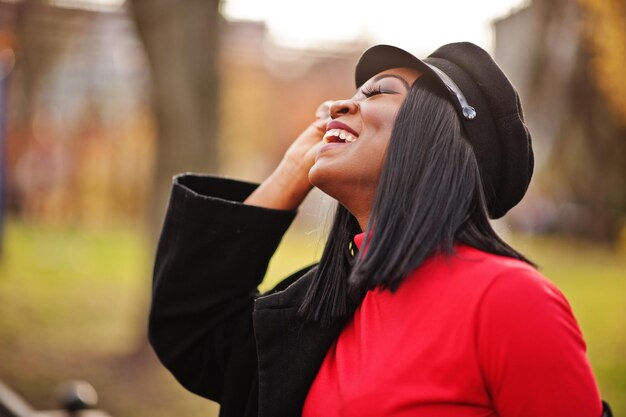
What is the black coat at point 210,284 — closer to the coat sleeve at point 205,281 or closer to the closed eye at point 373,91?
the coat sleeve at point 205,281

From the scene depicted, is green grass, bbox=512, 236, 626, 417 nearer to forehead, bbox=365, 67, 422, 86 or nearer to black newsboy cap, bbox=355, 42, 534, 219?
black newsboy cap, bbox=355, 42, 534, 219

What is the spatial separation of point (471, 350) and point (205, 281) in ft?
3.11

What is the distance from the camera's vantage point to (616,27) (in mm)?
6180

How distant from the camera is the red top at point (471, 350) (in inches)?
61.4

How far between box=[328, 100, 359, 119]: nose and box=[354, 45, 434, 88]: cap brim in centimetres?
14

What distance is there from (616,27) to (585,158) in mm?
11659

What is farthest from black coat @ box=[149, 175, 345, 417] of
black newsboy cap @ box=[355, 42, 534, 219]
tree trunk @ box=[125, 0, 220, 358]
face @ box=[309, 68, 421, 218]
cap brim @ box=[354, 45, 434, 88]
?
tree trunk @ box=[125, 0, 220, 358]

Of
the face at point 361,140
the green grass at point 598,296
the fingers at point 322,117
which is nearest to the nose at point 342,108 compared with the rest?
the face at point 361,140

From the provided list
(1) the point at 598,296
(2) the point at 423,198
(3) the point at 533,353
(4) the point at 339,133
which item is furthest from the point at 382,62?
(1) the point at 598,296

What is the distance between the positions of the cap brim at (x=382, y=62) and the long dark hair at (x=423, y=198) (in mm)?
48

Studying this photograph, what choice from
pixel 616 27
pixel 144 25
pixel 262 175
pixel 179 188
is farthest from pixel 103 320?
pixel 262 175

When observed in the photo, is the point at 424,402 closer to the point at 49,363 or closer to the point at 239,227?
the point at 239,227

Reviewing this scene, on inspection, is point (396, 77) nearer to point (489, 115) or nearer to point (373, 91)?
point (373, 91)

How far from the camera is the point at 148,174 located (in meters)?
20.2
